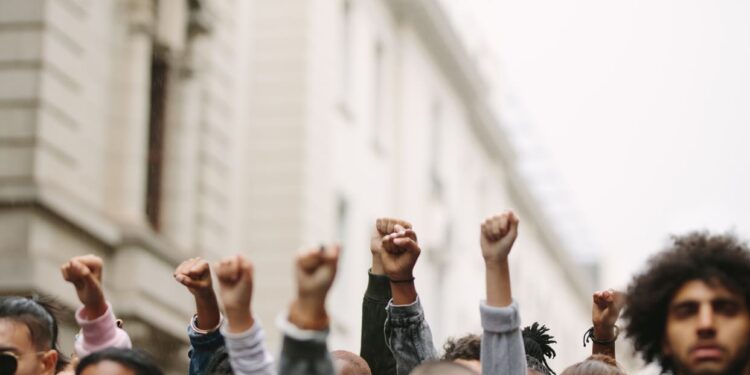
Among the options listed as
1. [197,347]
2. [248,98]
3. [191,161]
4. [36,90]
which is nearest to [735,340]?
[197,347]

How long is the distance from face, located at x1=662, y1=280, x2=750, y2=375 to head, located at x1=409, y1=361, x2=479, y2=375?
2.41 feet

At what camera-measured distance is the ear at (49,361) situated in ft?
20.6

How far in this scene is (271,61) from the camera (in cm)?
2452

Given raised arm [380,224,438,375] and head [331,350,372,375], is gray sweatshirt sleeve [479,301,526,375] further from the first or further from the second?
head [331,350,372,375]

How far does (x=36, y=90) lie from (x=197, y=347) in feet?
33.5

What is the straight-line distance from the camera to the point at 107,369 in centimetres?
523

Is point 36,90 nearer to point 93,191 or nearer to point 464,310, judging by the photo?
point 93,191

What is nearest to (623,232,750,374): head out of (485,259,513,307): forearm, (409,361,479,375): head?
(485,259,513,307): forearm

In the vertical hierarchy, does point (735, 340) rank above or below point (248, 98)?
below

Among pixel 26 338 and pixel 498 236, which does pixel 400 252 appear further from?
pixel 26 338

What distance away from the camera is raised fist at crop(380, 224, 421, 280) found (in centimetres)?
597

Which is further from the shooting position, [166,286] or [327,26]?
[327,26]

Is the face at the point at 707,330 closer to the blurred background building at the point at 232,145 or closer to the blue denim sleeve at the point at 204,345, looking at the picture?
the blue denim sleeve at the point at 204,345

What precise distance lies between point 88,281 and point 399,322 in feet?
4.07
